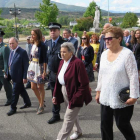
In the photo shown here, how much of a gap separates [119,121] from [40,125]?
1.94 m

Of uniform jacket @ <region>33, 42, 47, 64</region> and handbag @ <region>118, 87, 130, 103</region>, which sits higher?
uniform jacket @ <region>33, 42, 47, 64</region>

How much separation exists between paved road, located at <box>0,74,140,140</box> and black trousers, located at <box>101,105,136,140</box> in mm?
746

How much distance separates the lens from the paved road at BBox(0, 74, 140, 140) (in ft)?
11.7

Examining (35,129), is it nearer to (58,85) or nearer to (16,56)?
(58,85)

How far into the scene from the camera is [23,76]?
4.53m

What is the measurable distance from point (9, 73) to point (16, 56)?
0.50m

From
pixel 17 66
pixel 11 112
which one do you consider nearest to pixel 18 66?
pixel 17 66

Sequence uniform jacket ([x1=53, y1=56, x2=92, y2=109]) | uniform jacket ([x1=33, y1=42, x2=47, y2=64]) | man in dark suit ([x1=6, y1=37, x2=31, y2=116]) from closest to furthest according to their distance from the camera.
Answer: uniform jacket ([x1=53, y1=56, x2=92, y2=109]) → uniform jacket ([x1=33, y1=42, x2=47, y2=64]) → man in dark suit ([x1=6, y1=37, x2=31, y2=116])

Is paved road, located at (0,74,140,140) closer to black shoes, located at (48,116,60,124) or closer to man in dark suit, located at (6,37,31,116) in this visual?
black shoes, located at (48,116,60,124)

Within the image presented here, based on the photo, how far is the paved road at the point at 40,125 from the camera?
3.56m

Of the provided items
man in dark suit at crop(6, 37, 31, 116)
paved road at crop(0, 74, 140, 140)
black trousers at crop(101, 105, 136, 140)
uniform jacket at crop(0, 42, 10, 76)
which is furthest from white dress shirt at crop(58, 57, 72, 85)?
uniform jacket at crop(0, 42, 10, 76)

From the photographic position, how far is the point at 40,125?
4012 millimetres

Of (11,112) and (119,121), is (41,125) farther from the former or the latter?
(119,121)

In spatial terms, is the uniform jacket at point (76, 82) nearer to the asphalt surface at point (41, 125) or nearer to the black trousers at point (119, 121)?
the black trousers at point (119, 121)
